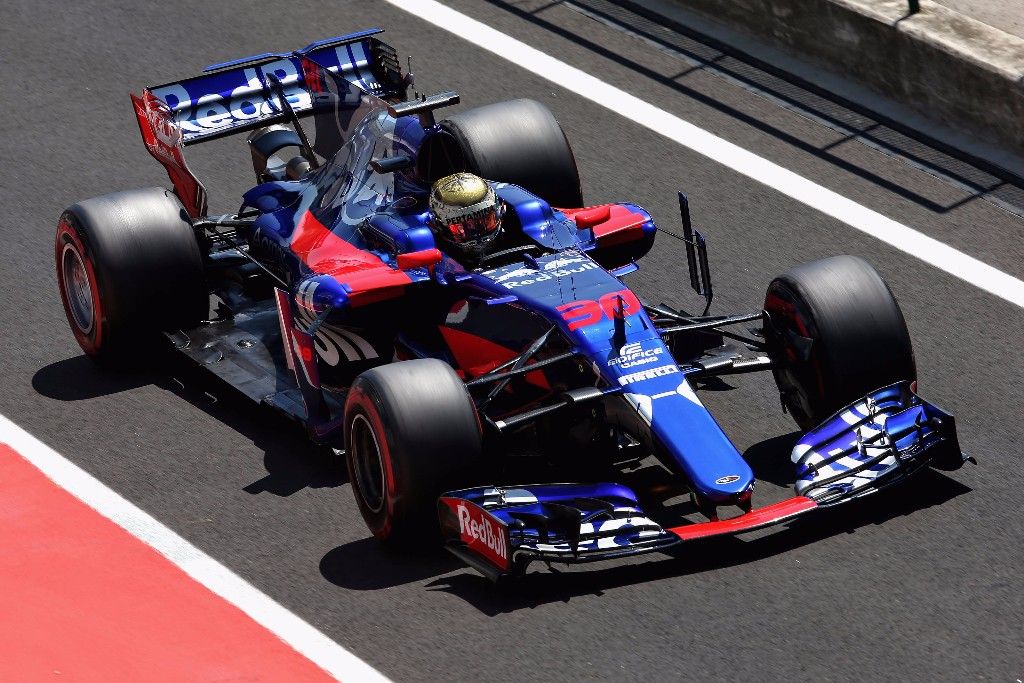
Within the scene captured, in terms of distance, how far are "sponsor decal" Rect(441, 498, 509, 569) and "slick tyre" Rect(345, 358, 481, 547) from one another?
0.15m

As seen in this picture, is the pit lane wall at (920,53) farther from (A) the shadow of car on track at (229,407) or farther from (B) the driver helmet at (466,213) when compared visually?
(A) the shadow of car on track at (229,407)

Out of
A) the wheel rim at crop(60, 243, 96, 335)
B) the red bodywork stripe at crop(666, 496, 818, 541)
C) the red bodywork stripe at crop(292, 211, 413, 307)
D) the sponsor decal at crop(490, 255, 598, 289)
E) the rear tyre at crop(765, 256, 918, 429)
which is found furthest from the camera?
the wheel rim at crop(60, 243, 96, 335)

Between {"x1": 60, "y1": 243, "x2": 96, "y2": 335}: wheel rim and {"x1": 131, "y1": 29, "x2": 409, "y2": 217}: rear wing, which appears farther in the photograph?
{"x1": 131, "y1": 29, "x2": 409, "y2": 217}: rear wing

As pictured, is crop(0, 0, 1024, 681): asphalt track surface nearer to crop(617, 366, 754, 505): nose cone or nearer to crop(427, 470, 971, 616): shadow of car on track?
crop(427, 470, 971, 616): shadow of car on track

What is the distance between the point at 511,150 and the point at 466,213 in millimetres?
1721

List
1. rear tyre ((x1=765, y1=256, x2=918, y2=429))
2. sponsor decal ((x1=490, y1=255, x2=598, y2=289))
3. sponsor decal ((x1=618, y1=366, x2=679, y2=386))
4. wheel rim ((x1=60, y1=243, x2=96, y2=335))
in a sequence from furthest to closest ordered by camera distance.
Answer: wheel rim ((x1=60, y1=243, x2=96, y2=335)) → sponsor decal ((x1=490, y1=255, x2=598, y2=289)) → rear tyre ((x1=765, y1=256, x2=918, y2=429)) → sponsor decal ((x1=618, y1=366, x2=679, y2=386))

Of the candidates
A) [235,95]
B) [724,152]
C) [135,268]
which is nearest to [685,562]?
[135,268]

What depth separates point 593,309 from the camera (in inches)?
365

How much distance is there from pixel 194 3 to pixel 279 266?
6055 mm

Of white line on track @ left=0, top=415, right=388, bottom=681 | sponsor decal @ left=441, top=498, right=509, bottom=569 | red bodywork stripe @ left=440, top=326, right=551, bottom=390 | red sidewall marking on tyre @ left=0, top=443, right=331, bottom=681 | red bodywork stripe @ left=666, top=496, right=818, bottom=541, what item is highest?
red bodywork stripe @ left=440, top=326, right=551, bottom=390

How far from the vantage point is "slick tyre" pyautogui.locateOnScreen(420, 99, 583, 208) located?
11305mm

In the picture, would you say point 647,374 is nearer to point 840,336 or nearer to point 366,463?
point 840,336

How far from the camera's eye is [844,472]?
9000 millimetres

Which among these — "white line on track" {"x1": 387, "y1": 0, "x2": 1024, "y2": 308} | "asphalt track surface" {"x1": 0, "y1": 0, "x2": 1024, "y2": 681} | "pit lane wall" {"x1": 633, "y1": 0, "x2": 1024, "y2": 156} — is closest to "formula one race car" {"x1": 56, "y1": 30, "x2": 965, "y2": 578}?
"asphalt track surface" {"x1": 0, "y1": 0, "x2": 1024, "y2": 681}
